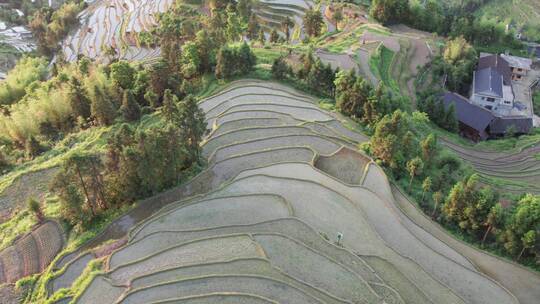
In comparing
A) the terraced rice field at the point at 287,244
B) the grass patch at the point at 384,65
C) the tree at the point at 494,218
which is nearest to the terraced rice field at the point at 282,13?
the grass patch at the point at 384,65

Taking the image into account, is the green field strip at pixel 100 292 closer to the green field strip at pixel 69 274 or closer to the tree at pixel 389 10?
the green field strip at pixel 69 274

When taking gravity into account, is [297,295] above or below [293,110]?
below

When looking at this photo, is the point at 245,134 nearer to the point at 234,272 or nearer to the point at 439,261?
the point at 234,272

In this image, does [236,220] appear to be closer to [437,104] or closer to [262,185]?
[262,185]

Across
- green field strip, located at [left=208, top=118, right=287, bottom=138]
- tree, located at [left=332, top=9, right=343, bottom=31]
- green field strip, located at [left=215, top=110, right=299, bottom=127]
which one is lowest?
green field strip, located at [left=208, top=118, right=287, bottom=138]

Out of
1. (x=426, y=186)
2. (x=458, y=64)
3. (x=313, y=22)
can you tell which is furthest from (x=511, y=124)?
(x=313, y=22)

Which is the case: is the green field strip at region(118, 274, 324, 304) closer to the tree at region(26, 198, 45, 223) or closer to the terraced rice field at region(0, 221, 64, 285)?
the terraced rice field at region(0, 221, 64, 285)

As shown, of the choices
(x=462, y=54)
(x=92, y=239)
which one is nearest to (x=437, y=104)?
(x=462, y=54)

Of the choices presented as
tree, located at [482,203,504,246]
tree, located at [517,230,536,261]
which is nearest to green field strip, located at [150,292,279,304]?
tree, located at [482,203,504,246]
